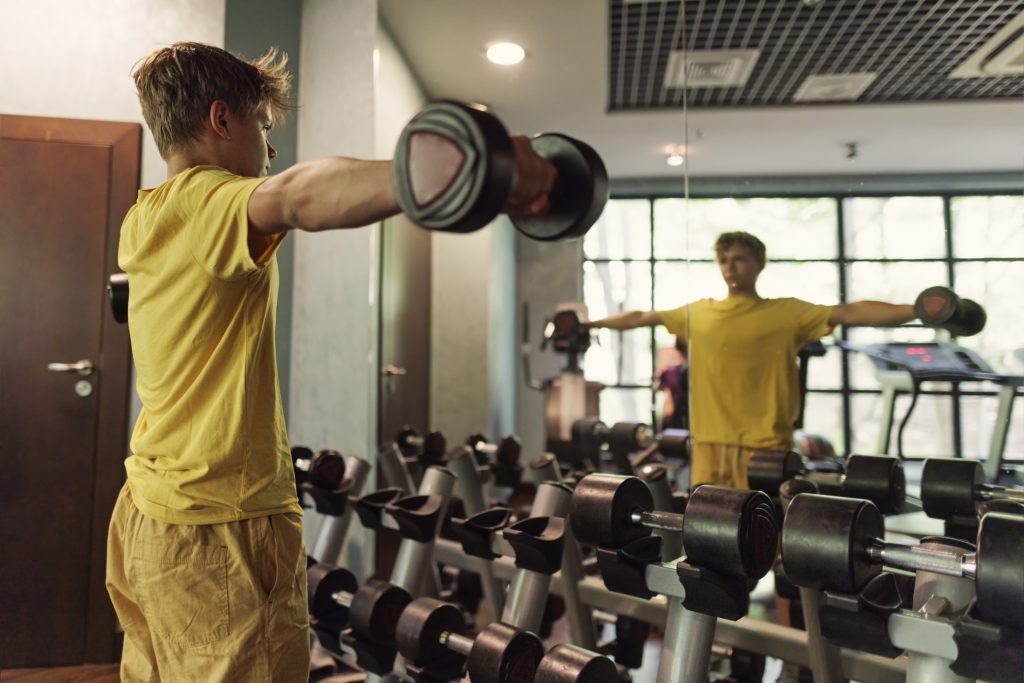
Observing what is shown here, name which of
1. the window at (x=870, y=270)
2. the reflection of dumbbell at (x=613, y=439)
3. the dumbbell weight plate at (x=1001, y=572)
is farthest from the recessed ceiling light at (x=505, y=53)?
the dumbbell weight plate at (x=1001, y=572)

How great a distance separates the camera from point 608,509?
4.16ft

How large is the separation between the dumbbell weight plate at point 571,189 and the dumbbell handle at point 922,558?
0.70 m

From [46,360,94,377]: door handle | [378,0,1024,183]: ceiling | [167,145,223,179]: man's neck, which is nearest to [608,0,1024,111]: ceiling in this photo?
[378,0,1024,183]: ceiling

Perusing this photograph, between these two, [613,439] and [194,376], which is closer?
[194,376]

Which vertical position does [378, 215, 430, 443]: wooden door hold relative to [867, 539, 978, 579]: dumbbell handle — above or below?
above

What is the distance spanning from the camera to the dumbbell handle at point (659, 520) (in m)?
1.25

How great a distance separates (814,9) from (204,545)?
2.66 m

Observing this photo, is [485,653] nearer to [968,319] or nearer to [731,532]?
[731,532]

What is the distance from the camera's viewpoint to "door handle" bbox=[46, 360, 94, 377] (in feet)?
8.13

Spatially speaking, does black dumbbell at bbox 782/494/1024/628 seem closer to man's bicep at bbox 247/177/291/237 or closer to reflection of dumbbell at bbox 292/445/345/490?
man's bicep at bbox 247/177/291/237

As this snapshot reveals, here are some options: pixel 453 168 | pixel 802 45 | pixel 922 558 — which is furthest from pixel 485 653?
pixel 802 45

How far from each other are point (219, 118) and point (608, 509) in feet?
3.03

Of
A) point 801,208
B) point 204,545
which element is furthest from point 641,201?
point 204,545

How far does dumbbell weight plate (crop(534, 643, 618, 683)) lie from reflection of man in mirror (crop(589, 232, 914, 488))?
1006mm
